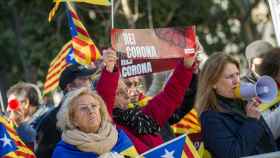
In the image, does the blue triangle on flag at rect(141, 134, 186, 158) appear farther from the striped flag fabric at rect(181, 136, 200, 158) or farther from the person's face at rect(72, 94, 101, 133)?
the person's face at rect(72, 94, 101, 133)

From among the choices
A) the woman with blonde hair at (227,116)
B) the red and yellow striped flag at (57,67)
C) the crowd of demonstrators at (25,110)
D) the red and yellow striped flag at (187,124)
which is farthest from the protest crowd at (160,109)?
the red and yellow striped flag at (57,67)

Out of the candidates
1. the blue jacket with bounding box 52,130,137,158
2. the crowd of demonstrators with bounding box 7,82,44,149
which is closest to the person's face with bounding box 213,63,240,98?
the blue jacket with bounding box 52,130,137,158

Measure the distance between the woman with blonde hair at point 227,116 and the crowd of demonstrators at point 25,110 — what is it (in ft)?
7.71

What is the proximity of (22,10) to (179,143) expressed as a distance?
53.9ft

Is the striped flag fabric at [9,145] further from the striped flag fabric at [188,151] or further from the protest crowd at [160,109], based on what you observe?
the striped flag fabric at [188,151]

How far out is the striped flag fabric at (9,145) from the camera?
23.3 feet

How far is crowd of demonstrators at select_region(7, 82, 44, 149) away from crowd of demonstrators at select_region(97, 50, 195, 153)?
1812 mm

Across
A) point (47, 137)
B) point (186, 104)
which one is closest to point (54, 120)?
point (47, 137)

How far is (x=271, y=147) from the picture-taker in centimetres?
632

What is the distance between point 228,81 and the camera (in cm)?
643

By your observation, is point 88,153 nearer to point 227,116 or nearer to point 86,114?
point 86,114

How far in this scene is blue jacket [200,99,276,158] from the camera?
6.13 meters

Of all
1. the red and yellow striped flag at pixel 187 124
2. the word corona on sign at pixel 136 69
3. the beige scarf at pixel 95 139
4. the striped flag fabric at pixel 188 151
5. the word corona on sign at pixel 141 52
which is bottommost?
the red and yellow striped flag at pixel 187 124

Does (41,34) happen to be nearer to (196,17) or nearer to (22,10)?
(22,10)
